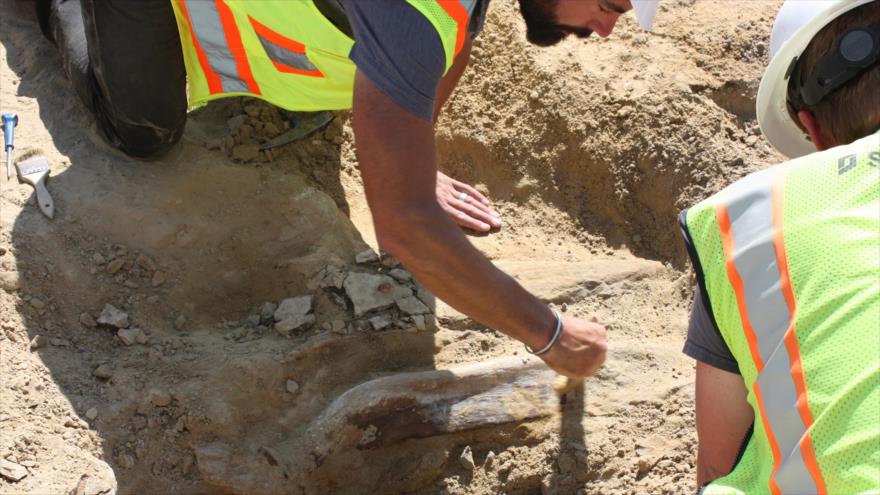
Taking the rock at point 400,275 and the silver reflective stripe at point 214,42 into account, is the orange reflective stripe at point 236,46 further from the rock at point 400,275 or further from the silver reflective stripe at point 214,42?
the rock at point 400,275

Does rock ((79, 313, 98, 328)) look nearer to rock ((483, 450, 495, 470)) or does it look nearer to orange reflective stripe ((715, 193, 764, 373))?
rock ((483, 450, 495, 470))

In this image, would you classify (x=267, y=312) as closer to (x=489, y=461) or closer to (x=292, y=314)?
(x=292, y=314)

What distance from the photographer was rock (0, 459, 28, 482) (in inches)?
95.2

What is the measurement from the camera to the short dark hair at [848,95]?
67.2 inches

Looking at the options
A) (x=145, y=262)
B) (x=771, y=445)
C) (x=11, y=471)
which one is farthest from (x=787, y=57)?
(x=11, y=471)

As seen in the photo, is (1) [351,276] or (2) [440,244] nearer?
(2) [440,244]

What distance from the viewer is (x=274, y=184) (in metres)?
3.21

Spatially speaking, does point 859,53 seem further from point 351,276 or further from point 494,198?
point 494,198

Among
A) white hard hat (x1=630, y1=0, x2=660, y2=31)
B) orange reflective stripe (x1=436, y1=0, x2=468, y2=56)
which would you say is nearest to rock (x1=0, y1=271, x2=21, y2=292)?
orange reflective stripe (x1=436, y1=0, x2=468, y2=56)

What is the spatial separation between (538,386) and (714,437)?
3.04 ft

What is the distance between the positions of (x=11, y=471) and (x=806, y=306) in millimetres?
1925

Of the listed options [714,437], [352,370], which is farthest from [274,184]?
[714,437]

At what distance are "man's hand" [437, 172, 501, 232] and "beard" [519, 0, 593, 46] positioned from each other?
0.82 m

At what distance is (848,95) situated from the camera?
5.71 feet
